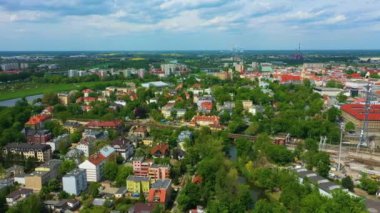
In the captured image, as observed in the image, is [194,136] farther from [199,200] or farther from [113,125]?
[199,200]

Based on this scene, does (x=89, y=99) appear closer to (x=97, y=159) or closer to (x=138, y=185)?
(x=97, y=159)

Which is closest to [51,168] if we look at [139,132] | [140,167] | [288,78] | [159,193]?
[140,167]

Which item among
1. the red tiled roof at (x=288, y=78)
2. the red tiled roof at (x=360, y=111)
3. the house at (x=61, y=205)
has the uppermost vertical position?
the red tiled roof at (x=288, y=78)

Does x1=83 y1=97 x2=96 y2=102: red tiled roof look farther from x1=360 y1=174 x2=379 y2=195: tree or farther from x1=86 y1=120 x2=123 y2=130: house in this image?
x1=360 y1=174 x2=379 y2=195: tree

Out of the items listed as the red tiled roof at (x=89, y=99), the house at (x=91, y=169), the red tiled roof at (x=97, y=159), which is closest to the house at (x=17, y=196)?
the house at (x=91, y=169)

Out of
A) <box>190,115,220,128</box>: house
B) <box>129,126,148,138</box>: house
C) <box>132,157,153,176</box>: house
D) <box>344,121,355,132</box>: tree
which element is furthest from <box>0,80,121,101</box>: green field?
<box>344,121,355,132</box>: tree

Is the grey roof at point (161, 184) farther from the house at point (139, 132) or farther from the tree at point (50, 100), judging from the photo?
the tree at point (50, 100)
